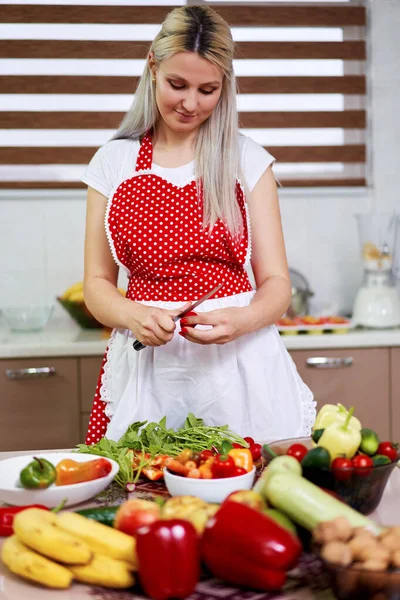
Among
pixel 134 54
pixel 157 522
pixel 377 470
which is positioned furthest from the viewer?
pixel 134 54

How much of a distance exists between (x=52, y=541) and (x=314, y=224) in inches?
97.5

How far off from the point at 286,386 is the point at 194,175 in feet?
1.75

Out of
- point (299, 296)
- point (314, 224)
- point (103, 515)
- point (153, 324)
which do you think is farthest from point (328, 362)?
point (103, 515)

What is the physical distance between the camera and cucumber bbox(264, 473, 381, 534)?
3.13ft

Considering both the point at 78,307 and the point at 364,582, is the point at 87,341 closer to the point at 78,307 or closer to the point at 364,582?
the point at 78,307

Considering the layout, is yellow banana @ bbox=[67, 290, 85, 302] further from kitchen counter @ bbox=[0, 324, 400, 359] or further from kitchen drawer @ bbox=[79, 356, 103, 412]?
kitchen drawer @ bbox=[79, 356, 103, 412]

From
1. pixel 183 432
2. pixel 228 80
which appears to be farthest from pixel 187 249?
pixel 183 432

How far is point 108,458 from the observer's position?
1.28 meters

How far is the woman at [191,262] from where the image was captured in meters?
1.76

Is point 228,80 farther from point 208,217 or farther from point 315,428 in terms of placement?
point 315,428

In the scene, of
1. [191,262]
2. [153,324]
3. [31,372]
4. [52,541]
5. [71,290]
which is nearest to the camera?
[52,541]

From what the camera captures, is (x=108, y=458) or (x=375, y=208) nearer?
(x=108, y=458)

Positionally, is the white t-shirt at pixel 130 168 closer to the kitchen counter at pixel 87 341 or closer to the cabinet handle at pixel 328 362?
the kitchen counter at pixel 87 341

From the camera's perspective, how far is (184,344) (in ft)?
5.91
